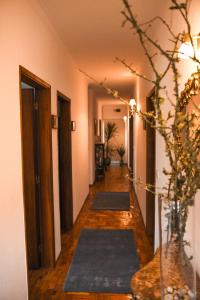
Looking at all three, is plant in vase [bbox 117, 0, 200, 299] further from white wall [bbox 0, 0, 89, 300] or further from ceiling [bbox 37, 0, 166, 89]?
ceiling [bbox 37, 0, 166, 89]

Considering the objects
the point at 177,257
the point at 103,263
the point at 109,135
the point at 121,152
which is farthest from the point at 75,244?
the point at 121,152

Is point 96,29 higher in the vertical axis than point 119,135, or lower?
higher

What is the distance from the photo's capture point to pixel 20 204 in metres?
1.96

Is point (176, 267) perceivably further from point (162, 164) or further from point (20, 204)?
point (162, 164)

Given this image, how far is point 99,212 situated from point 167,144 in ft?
14.4

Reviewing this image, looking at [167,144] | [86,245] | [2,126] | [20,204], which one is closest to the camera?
[167,144]

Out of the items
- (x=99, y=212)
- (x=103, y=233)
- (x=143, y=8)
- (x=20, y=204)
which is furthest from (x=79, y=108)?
(x=20, y=204)

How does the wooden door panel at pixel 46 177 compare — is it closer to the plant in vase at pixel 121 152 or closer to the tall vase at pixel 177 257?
the tall vase at pixel 177 257

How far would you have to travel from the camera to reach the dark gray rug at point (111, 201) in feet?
17.8

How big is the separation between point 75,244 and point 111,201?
231cm

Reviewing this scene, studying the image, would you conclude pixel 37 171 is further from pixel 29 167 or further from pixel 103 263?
pixel 103 263

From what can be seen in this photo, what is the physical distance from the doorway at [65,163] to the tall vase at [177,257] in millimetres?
3087

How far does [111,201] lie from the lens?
19.3ft

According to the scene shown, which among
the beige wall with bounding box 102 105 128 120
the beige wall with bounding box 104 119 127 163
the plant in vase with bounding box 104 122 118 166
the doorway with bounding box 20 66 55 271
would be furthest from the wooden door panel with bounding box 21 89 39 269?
the beige wall with bounding box 104 119 127 163
